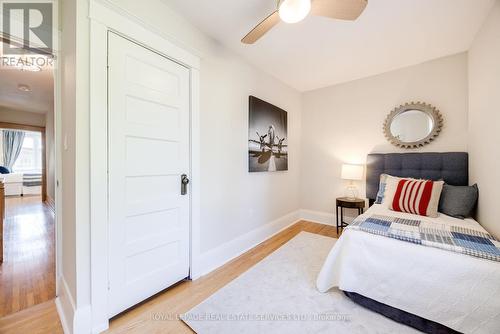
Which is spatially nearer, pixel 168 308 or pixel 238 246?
pixel 168 308

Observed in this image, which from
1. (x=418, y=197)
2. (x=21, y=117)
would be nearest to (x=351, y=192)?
(x=418, y=197)

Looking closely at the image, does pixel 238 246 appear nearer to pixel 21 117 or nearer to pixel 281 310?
pixel 281 310

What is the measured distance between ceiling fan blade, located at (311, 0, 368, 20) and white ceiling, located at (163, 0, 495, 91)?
510 mm

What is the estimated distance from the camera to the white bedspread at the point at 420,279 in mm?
1167

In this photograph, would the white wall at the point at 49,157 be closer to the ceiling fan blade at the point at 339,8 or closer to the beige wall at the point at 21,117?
the beige wall at the point at 21,117

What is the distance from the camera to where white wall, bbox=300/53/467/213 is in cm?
256

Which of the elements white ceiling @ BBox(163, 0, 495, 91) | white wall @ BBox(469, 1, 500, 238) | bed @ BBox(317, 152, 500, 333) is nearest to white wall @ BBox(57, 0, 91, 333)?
white ceiling @ BBox(163, 0, 495, 91)

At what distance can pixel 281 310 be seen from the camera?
5.06 feet

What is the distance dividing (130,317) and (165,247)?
51 centimetres

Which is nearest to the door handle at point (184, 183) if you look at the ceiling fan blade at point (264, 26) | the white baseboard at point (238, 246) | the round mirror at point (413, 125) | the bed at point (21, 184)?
the white baseboard at point (238, 246)

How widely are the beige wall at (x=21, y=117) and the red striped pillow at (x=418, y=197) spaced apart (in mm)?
7691

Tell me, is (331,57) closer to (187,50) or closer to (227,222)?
(187,50)

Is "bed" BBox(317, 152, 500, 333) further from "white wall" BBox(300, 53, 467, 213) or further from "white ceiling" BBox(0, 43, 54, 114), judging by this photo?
"white ceiling" BBox(0, 43, 54, 114)

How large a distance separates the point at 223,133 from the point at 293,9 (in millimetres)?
1331
